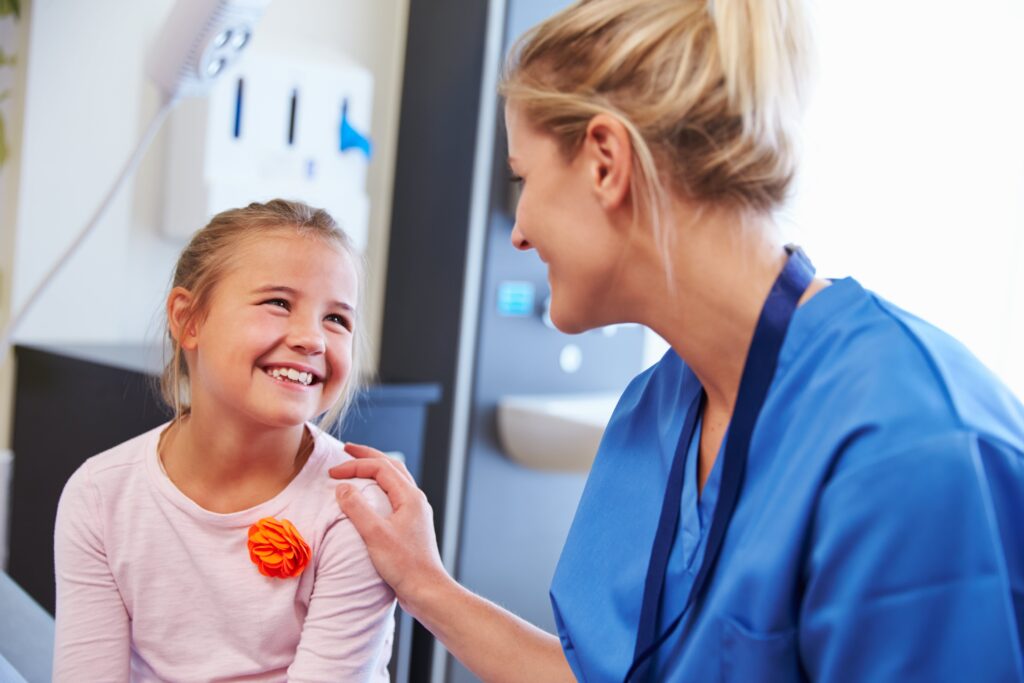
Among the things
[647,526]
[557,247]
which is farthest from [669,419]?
[557,247]

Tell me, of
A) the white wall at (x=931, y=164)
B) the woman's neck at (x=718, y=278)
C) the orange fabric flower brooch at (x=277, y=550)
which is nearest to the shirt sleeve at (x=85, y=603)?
the orange fabric flower brooch at (x=277, y=550)

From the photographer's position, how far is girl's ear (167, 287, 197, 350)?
1.07 metres

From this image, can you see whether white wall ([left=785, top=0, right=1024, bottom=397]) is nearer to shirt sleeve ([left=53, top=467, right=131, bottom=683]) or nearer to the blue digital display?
the blue digital display

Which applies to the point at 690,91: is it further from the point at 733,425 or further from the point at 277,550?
the point at 277,550

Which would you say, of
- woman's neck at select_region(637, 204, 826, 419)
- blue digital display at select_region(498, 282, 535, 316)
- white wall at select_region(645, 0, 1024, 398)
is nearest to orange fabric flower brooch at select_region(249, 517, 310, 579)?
woman's neck at select_region(637, 204, 826, 419)

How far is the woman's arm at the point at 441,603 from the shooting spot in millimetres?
1004

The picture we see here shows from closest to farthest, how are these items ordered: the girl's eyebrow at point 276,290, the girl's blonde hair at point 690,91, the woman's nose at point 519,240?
the girl's blonde hair at point 690,91 → the woman's nose at point 519,240 → the girl's eyebrow at point 276,290

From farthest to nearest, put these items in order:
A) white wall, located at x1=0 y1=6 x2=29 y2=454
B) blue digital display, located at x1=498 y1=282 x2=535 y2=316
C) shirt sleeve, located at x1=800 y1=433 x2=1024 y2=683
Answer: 1. blue digital display, located at x1=498 y1=282 x2=535 y2=316
2. white wall, located at x1=0 y1=6 x2=29 y2=454
3. shirt sleeve, located at x1=800 y1=433 x2=1024 y2=683

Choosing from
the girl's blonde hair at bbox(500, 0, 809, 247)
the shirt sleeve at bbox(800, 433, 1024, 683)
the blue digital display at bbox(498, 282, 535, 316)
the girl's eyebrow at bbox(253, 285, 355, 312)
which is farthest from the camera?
the blue digital display at bbox(498, 282, 535, 316)

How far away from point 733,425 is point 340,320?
1.38ft

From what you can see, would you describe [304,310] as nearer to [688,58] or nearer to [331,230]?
[331,230]

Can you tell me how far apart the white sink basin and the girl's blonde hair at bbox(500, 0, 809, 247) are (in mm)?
1220

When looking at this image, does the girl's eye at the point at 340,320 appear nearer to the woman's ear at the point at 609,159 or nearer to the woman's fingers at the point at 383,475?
the woman's fingers at the point at 383,475

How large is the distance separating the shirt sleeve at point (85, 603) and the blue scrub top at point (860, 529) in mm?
446
